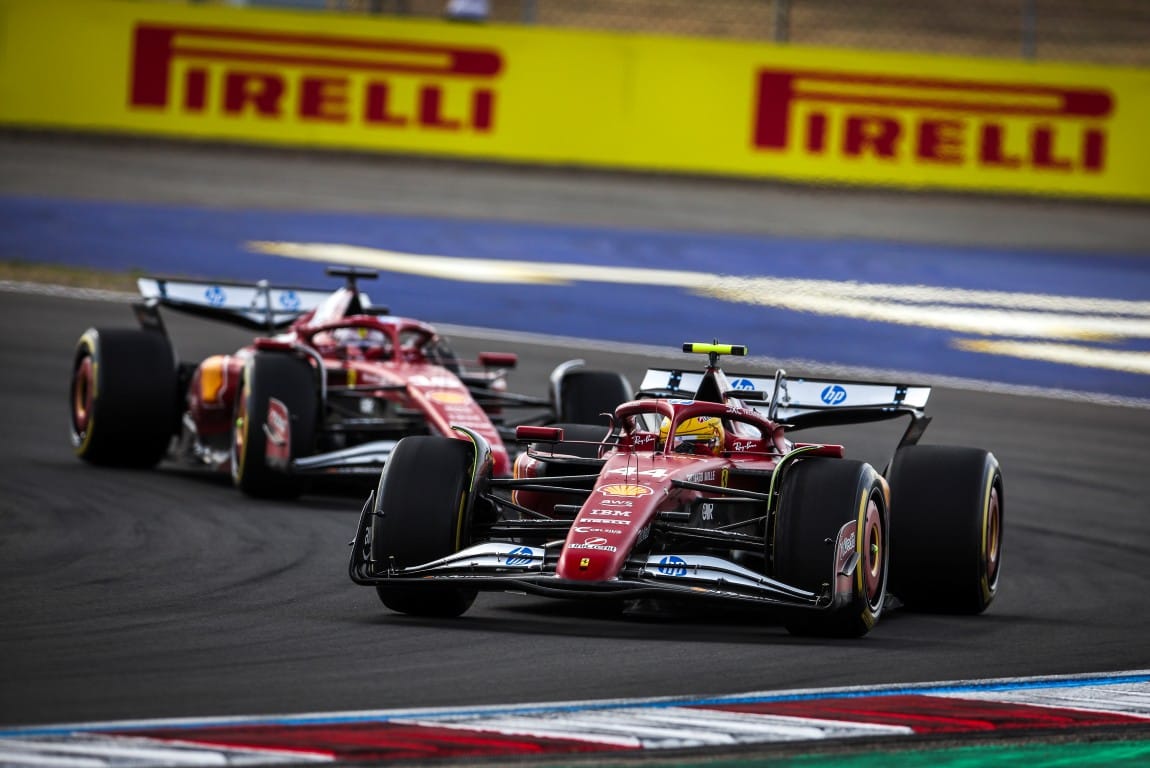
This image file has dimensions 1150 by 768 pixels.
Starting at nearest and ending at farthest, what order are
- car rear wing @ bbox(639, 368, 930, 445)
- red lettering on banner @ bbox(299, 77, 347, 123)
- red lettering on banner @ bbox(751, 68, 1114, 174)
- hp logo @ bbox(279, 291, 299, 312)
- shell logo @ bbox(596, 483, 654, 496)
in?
1. shell logo @ bbox(596, 483, 654, 496)
2. car rear wing @ bbox(639, 368, 930, 445)
3. hp logo @ bbox(279, 291, 299, 312)
4. red lettering on banner @ bbox(751, 68, 1114, 174)
5. red lettering on banner @ bbox(299, 77, 347, 123)

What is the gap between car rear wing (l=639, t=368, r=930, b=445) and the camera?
11492mm

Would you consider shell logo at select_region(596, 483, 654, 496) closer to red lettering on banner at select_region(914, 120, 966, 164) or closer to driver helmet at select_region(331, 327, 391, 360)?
driver helmet at select_region(331, 327, 391, 360)

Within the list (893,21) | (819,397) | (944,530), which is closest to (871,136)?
(893,21)

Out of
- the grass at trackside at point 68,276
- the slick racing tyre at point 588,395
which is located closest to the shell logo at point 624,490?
Answer: the slick racing tyre at point 588,395

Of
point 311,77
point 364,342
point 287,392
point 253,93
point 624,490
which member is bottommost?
point 287,392

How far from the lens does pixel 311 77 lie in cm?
2927

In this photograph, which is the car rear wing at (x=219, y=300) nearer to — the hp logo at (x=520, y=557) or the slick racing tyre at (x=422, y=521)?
the slick racing tyre at (x=422, y=521)

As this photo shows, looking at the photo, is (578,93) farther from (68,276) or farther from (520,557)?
(520,557)

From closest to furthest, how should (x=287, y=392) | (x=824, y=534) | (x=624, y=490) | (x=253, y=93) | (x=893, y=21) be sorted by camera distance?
(x=824, y=534) < (x=624, y=490) < (x=287, y=392) < (x=253, y=93) < (x=893, y=21)

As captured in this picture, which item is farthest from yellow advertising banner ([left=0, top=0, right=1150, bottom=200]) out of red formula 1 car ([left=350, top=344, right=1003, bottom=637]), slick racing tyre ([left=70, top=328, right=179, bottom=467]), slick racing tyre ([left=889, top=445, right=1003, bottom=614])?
slick racing tyre ([left=889, top=445, right=1003, bottom=614])

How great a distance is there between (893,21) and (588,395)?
23.7 m

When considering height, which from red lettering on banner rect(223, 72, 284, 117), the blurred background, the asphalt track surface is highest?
the blurred background

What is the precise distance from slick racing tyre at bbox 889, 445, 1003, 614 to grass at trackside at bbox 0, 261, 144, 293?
13868 mm

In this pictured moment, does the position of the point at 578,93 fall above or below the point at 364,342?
above
